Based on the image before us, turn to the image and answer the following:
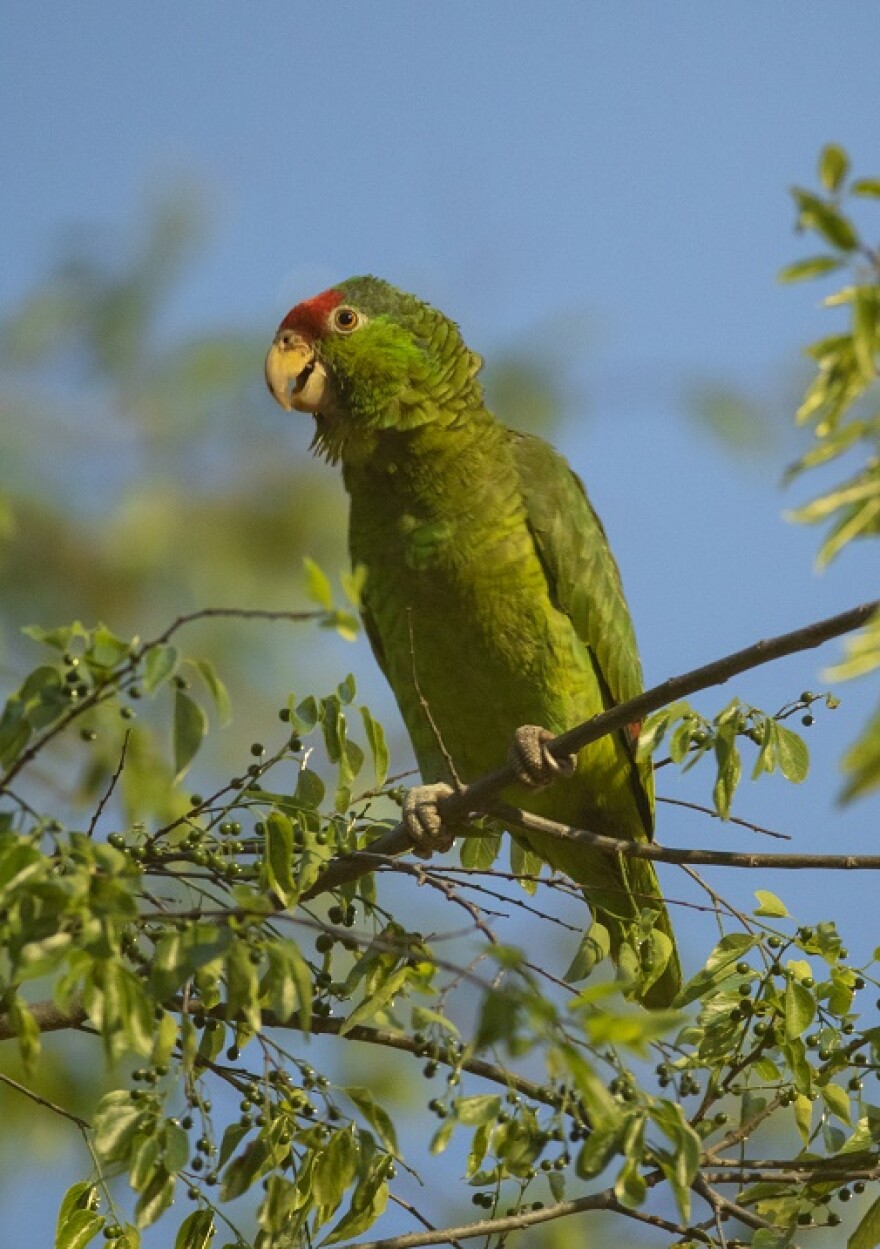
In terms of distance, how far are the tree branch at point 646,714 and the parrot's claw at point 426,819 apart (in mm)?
58

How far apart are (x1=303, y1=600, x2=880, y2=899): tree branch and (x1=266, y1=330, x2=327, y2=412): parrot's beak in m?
1.31

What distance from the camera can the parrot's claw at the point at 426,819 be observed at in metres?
2.90

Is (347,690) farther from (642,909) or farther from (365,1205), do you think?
(642,909)

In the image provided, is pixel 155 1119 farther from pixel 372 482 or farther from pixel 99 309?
pixel 99 309

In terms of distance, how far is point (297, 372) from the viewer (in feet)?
12.1

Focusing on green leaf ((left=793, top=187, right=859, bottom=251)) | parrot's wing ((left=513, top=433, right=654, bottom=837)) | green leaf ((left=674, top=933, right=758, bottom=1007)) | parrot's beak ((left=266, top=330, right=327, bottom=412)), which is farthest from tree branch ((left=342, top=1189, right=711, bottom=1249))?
parrot's beak ((left=266, top=330, right=327, bottom=412))

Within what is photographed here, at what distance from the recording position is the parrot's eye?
365cm

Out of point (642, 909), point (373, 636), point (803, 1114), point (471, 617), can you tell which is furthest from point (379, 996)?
point (373, 636)

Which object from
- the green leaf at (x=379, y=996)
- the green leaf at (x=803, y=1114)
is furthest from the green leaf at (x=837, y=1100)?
the green leaf at (x=379, y=996)

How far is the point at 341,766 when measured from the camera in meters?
2.24

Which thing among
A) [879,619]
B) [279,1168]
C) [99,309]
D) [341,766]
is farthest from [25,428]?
[879,619]

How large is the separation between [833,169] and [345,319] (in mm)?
2415

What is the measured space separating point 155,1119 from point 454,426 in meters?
2.10

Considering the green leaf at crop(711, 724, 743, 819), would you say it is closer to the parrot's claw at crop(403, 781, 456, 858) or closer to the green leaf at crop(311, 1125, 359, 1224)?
the parrot's claw at crop(403, 781, 456, 858)
